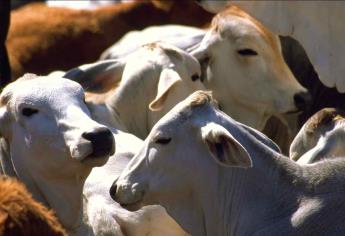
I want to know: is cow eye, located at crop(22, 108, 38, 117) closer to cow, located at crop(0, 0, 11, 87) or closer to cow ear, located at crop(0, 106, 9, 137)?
cow ear, located at crop(0, 106, 9, 137)

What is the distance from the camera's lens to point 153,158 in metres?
6.45

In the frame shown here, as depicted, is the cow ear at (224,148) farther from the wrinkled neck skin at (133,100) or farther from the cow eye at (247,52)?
the cow eye at (247,52)

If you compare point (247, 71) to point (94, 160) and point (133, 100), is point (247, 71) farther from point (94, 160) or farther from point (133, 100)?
point (94, 160)

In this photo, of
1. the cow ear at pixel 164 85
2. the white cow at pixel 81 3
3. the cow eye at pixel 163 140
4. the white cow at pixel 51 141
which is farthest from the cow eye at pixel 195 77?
the white cow at pixel 81 3

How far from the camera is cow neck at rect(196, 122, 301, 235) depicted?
6.38 metres

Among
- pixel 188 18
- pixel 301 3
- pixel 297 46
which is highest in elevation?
pixel 301 3

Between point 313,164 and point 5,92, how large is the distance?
139 cm

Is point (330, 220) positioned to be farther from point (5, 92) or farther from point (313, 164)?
point (5, 92)

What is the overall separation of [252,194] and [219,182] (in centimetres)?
14

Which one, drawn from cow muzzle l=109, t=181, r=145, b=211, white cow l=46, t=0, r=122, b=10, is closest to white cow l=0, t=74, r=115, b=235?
cow muzzle l=109, t=181, r=145, b=211

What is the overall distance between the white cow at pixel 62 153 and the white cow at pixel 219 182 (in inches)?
9.0

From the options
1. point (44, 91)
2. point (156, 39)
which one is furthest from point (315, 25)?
point (44, 91)

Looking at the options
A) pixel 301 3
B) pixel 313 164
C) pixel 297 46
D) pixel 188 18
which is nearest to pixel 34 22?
pixel 188 18

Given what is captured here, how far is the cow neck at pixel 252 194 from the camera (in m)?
6.38
